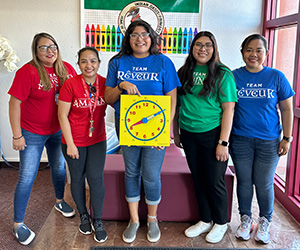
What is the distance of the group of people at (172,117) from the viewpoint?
1939mm

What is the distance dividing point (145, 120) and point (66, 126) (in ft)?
1.66

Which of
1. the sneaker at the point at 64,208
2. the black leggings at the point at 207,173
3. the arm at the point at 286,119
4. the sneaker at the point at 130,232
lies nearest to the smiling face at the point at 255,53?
the arm at the point at 286,119

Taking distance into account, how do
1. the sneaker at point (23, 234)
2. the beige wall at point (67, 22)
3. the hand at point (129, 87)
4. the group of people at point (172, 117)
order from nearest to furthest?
the hand at point (129, 87) < the group of people at point (172, 117) < the sneaker at point (23, 234) < the beige wall at point (67, 22)

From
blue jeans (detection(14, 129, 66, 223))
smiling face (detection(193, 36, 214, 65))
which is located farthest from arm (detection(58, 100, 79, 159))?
smiling face (detection(193, 36, 214, 65))

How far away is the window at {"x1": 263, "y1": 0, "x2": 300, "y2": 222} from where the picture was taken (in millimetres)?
2633

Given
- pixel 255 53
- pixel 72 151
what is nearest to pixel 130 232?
pixel 72 151

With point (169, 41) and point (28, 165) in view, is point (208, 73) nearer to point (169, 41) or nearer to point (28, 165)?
point (28, 165)

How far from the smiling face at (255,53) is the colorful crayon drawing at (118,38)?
1578 millimetres

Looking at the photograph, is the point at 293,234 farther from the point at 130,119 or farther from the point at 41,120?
the point at 41,120

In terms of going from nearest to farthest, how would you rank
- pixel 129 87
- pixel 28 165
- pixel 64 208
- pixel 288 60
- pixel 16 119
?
pixel 129 87
pixel 16 119
pixel 28 165
pixel 64 208
pixel 288 60

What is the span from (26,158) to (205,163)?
1216 millimetres

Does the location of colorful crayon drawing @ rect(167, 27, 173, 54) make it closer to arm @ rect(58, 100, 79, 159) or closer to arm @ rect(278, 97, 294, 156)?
arm @ rect(278, 97, 294, 156)

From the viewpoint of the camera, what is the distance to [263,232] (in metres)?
2.21

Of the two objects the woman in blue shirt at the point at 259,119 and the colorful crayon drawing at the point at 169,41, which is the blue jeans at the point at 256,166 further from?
the colorful crayon drawing at the point at 169,41
